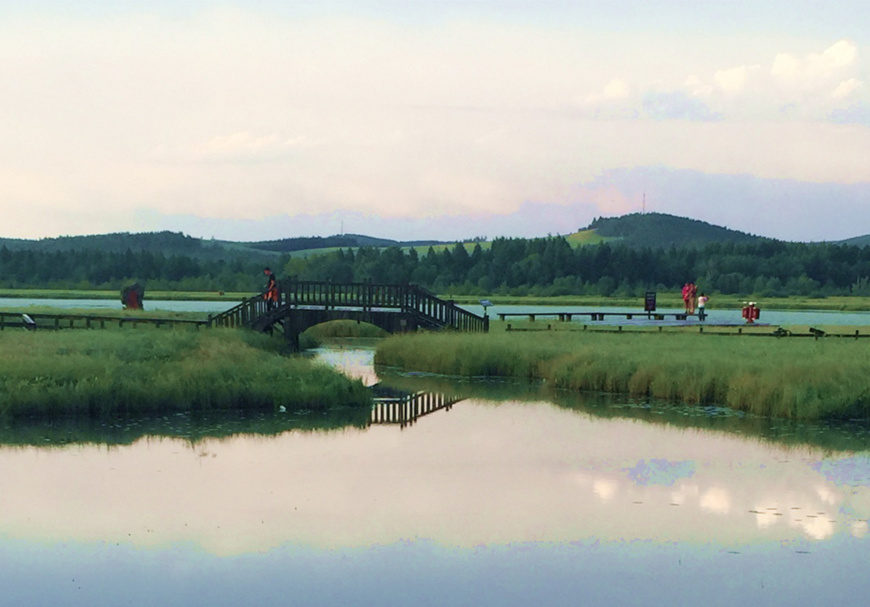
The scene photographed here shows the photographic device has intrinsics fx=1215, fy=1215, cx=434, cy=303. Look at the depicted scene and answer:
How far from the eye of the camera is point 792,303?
12825cm

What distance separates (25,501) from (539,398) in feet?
58.9

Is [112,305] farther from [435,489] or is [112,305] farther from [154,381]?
[435,489]

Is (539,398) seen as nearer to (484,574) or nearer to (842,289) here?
(484,574)

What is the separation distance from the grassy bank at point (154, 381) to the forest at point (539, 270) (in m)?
129

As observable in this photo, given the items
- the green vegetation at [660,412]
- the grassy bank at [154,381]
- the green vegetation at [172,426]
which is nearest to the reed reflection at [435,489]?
the green vegetation at [172,426]

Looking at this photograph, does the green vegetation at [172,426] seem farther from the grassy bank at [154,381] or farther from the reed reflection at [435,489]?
the reed reflection at [435,489]

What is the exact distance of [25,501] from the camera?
18.8 metres

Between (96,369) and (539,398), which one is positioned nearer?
(96,369)

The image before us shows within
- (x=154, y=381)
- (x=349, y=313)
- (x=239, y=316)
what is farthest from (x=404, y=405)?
(x=239, y=316)

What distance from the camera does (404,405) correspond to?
107 ft

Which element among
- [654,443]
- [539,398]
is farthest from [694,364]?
[654,443]

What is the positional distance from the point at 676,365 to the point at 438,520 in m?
18.5

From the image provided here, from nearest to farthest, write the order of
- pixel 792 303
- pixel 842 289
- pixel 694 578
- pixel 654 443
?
pixel 694 578
pixel 654 443
pixel 792 303
pixel 842 289

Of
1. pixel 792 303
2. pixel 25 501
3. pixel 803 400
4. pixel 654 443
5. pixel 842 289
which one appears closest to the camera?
pixel 25 501
